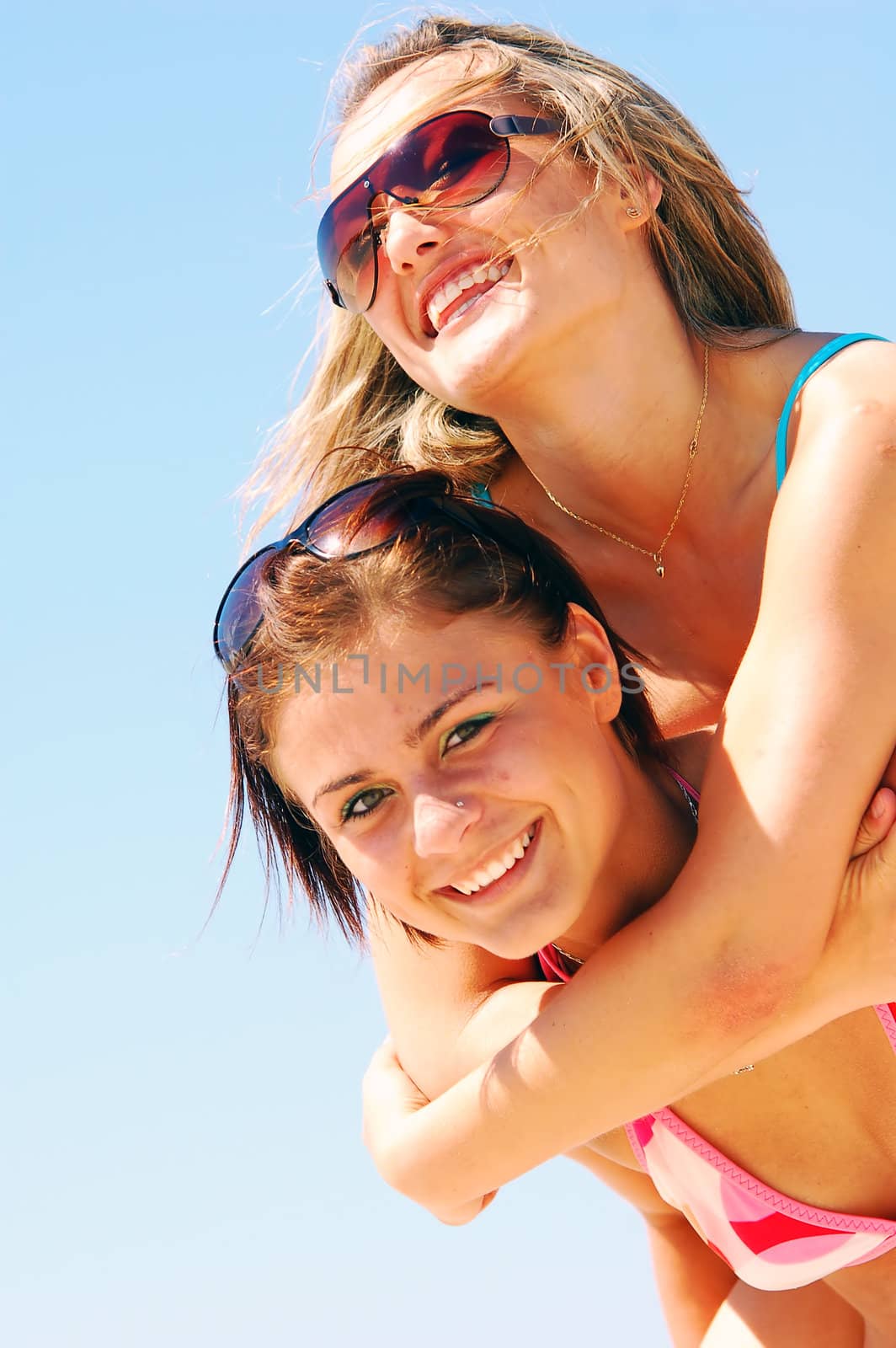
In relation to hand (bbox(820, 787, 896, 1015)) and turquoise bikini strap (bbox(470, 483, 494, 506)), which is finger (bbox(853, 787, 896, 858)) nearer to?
hand (bbox(820, 787, 896, 1015))

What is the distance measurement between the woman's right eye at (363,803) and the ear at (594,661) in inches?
22.8

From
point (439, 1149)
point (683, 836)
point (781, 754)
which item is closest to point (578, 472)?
point (683, 836)

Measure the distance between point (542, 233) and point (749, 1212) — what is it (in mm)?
2697

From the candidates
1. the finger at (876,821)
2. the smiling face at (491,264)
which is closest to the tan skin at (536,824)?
the finger at (876,821)

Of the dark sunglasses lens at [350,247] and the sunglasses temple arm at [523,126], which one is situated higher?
the sunglasses temple arm at [523,126]

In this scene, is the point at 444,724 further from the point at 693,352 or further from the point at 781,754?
the point at 693,352

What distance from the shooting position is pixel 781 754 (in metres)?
3.51

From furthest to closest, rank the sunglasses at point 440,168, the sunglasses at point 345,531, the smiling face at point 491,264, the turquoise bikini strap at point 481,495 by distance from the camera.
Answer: the sunglasses at point 440,168, the smiling face at point 491,264, the turquoise bikini strap at point 481,495, the sunglasses at point 345,531

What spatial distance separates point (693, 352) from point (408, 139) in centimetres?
104

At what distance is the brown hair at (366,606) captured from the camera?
3.88 m

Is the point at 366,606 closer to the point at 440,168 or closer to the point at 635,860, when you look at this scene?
the point at 635,860

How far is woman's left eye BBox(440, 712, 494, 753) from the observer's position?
3682 mm

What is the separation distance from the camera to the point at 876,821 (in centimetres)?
360

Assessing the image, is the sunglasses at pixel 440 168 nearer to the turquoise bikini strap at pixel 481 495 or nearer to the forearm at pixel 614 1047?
the turquoise bikini strap at pixel 481 495
